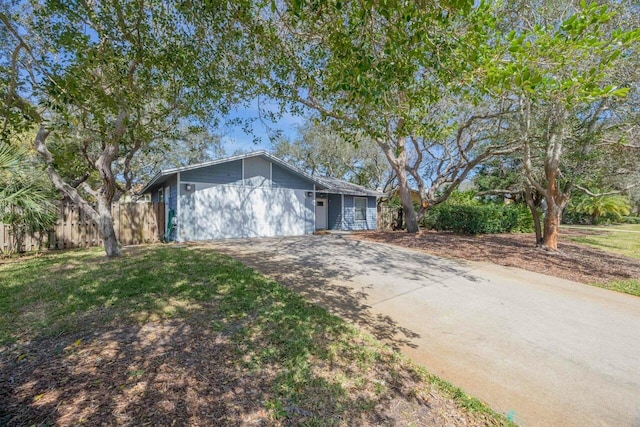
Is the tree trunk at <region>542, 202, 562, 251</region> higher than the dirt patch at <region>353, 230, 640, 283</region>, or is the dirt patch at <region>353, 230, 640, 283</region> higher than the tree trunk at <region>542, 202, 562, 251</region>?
the tree trunk at <region>542, 202, 562, 251</region>

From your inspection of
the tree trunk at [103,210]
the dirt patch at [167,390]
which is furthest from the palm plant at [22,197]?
the dirt patch at [167,390]

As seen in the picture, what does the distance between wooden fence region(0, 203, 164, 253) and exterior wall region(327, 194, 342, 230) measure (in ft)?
30.8

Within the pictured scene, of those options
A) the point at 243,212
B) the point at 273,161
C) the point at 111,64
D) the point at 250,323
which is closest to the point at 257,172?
the point at 273,161

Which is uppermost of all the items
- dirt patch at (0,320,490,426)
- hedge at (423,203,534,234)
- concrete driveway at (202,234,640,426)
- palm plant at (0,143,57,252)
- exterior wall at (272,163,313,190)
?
exterior wall at (272,163,313,190)

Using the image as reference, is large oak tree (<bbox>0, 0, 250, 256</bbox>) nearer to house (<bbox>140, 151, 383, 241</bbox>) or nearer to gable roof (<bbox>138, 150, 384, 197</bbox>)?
gable roof (<bbox>138, 150, 384, 197</bbox>)

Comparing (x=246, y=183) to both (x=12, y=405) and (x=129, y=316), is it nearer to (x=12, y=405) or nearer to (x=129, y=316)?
(x=129, y=316)

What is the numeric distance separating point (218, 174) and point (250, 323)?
31.6ft

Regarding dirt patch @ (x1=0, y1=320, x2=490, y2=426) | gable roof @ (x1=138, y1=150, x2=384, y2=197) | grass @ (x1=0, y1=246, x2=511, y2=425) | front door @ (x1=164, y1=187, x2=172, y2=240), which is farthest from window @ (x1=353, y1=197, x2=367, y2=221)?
dirt patch @ (x1=0, y1=320, x2=490, y2=426)

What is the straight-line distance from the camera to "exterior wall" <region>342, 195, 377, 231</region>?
687 inches

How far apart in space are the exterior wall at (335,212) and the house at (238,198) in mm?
1376

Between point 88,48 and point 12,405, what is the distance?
4.24 meters

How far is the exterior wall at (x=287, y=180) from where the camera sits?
1358cm

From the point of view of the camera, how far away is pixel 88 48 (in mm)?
3887

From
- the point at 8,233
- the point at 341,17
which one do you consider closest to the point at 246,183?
the point at 8,233
